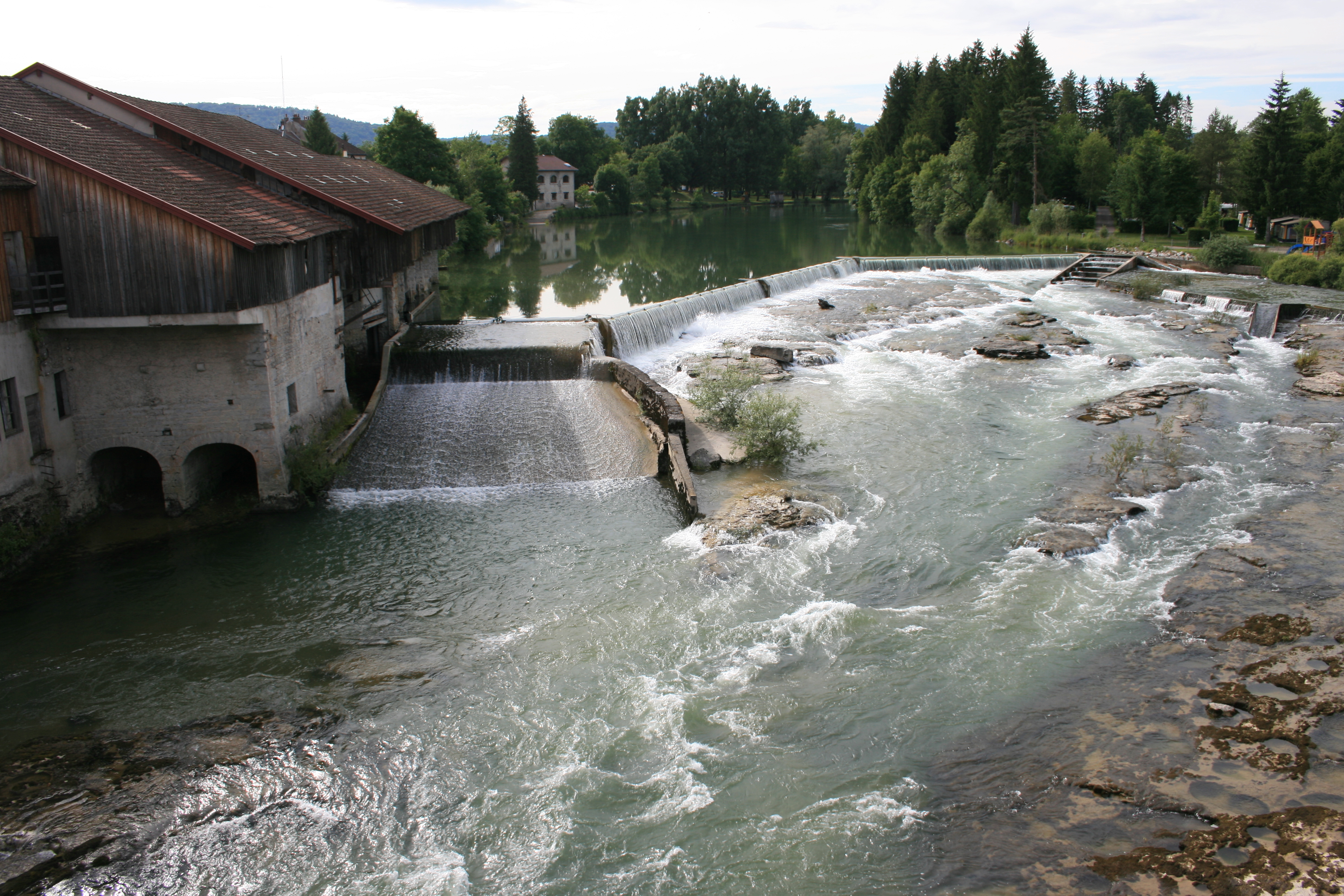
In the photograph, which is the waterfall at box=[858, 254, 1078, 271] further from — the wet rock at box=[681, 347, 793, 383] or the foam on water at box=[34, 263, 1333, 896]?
the foam on water at box=[34, 263, 1333, 896]

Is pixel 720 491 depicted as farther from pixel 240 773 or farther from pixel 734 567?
pixel 240 773

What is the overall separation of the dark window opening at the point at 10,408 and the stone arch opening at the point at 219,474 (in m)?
2.32

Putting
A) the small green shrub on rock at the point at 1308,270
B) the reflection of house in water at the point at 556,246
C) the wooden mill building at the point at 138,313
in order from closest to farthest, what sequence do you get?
the wooden mill building at the point at 138,313, the small green shrub on rock at the point at 1308,270, the reflection of house in water at the point at 556,246

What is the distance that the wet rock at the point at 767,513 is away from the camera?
1400 cm

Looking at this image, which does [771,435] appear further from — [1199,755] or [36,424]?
[36,424]

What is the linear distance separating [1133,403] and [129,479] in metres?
20.5

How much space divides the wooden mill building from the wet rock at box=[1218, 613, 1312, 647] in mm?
14173

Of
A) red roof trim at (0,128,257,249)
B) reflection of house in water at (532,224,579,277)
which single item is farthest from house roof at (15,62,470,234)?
reflection of house in water at (532,224,579,277)

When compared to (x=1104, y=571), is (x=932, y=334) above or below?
above

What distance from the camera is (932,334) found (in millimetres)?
28906

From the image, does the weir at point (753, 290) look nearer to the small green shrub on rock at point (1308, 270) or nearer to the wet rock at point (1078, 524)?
the small green shrub on rock at point (1308, 270)

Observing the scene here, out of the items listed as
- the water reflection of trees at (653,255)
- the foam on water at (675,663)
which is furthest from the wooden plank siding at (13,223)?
the water reflection of trees at (653,255)

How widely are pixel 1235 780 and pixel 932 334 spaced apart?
21929 millimetres

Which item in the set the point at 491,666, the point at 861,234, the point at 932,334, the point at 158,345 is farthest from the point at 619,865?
the point at 861,234
